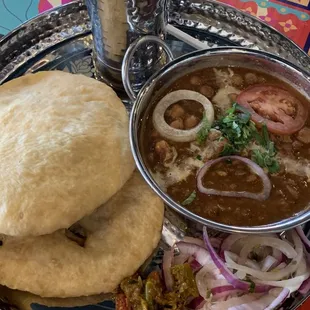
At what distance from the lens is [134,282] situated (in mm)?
1868

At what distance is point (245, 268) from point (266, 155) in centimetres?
44

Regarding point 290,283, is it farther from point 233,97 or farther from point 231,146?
point 233,97

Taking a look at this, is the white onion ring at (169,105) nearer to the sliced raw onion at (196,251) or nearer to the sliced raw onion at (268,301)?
the sliced raw onion at (196,251)

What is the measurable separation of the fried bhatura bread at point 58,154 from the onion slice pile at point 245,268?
416 millimetres

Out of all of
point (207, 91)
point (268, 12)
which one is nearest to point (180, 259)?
point (207, 91)

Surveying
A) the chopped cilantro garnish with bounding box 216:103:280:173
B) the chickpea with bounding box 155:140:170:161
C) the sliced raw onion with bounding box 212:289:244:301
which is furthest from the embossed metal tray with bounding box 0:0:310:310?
the sliced raw onion with bounding box 212:289:244:301

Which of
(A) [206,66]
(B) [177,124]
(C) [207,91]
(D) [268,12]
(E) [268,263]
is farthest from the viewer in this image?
(D) [268,12]

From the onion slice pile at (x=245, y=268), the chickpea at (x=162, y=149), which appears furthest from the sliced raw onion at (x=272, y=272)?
the chickpea at (x=162, y=149)

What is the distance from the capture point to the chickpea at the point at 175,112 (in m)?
2.14

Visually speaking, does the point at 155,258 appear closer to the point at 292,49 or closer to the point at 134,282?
the point at 134,282

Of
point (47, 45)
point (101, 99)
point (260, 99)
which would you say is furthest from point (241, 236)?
point (47, 45)

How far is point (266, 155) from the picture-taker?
200 cm

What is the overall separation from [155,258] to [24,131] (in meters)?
0.71

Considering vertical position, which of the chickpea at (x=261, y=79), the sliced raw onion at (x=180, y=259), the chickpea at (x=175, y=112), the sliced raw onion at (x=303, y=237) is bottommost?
the sliced raw onion at (x=180, y=259)
